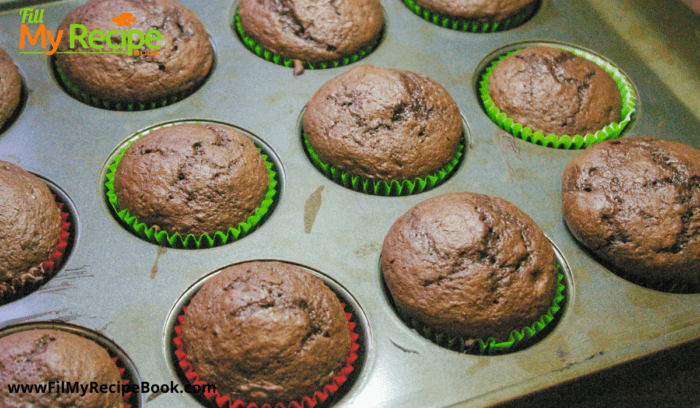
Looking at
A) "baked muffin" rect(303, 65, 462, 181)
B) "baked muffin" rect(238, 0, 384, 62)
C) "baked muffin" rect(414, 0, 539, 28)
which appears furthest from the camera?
"baked muffin" rect(414, 0, 539, 28)

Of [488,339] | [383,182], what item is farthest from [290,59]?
→ [488,339]

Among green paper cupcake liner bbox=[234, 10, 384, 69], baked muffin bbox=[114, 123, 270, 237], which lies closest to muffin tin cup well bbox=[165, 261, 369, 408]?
baked muffin bbox=[114, 123, 270, 237]

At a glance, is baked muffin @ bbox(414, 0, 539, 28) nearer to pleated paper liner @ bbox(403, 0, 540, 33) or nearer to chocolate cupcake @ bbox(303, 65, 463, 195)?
pleated paper liner @ bbox(403, 0, 540, 33)

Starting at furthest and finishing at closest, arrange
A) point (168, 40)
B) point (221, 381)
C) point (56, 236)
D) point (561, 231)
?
1. point (168, 40)
2. point (561, 231)
3. point (56, 236)
4. point (221, 381)

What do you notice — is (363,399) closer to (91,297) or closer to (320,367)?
(320,367)

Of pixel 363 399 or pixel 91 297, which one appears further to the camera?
pixel 91 297

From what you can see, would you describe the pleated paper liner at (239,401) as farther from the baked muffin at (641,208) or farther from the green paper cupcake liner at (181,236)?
the baked muffin at (641,208)

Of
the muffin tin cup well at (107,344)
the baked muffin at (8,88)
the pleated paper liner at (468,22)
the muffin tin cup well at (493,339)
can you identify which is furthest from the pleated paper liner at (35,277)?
the pleated paper liner at (468,22)

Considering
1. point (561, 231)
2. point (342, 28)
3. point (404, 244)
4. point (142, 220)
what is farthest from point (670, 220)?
point (142, 220)
